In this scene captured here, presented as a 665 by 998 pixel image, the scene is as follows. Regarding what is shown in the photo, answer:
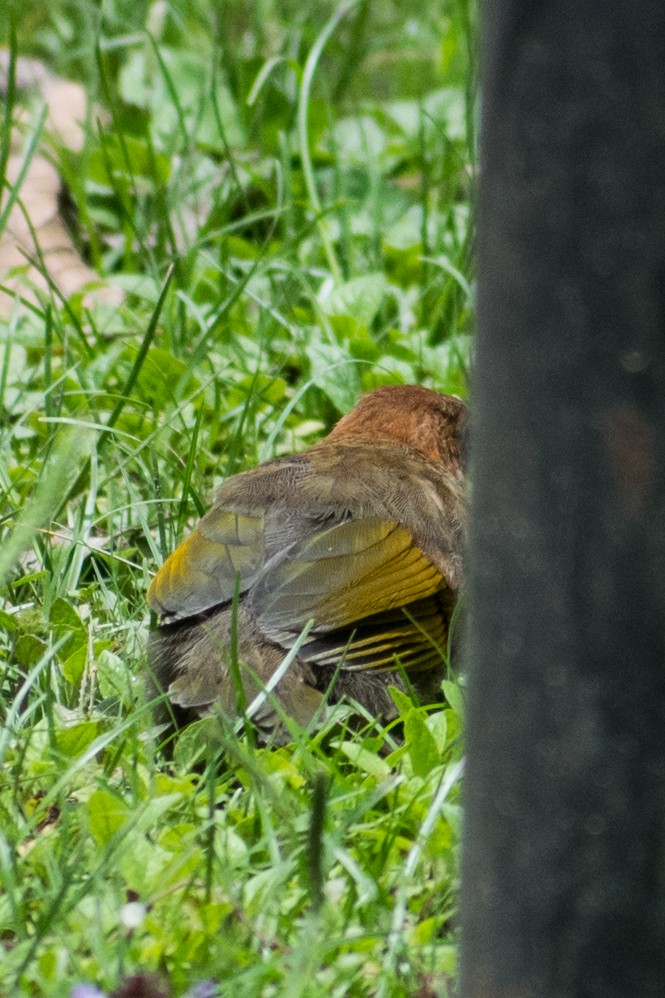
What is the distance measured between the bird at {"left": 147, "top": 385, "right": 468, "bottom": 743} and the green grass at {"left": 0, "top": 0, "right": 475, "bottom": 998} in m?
0.11

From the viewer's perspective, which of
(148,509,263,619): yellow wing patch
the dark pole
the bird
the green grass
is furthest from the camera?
(148,509,263,619): yellow wing patch

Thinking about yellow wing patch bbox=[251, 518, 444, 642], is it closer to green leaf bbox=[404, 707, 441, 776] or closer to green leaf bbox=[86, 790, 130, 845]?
green leaf bbox=[404, 707, 441, 776]

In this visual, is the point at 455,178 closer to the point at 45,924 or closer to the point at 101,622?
the point at 101,622

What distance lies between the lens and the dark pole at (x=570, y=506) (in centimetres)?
159

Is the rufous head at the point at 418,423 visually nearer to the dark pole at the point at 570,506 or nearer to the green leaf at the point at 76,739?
the green leaf at the point at 76,739

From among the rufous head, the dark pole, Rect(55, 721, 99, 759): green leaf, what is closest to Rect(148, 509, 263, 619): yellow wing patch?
Rect(55, 721, 99, 759): green leaf

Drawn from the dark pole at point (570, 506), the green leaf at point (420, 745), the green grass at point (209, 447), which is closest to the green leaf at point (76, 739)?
the green grass at point (209, 447)

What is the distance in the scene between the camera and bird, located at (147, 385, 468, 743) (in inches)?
122

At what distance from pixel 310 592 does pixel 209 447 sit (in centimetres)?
124

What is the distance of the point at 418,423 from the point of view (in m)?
3.96

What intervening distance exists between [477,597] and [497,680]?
10 cm

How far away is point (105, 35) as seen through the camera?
693cm

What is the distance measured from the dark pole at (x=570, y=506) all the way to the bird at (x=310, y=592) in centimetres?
115

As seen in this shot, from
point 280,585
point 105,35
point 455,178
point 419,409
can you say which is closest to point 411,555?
point 280,585
